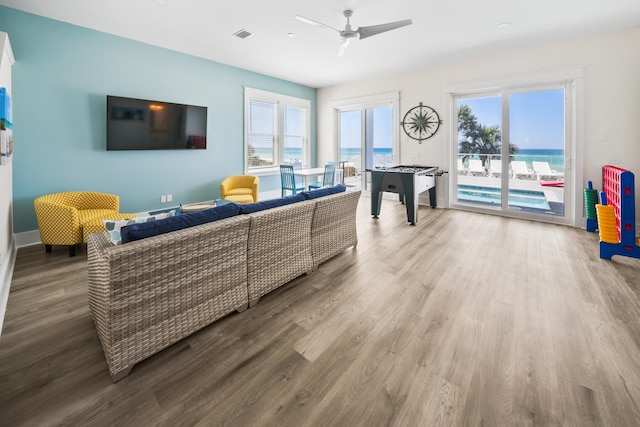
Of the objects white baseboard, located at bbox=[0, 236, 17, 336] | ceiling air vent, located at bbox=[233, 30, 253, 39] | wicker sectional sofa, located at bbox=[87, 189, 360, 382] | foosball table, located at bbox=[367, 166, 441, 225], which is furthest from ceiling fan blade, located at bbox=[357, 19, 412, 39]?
white baseboard, located at bbox=[0, 236, 17, 336]

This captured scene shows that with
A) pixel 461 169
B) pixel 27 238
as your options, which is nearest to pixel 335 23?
pixel 461 169

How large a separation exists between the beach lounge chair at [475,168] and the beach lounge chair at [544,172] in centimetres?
80

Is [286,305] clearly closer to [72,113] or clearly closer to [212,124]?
[72,113]

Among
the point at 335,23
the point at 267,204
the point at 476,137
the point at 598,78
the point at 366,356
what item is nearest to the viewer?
the point at 366,356

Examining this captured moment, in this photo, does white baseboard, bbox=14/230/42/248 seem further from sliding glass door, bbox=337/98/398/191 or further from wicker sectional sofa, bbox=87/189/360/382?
sliding glass door, bbox=337/98/398/191

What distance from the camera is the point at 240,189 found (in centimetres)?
586

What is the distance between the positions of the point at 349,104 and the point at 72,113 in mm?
5371

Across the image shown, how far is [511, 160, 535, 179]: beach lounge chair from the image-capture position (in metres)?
5.27

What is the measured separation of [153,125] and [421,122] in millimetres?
4931

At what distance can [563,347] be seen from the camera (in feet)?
6.00

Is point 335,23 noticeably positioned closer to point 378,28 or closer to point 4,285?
point 378,28

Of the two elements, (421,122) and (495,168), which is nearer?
(495,168)

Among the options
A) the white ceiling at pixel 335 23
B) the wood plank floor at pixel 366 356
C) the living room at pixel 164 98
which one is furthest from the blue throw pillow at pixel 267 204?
the white ceiling at pixel 335 23

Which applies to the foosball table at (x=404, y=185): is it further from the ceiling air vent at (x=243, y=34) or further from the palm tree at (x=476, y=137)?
the ceiling air vent at (x=243, y=34)
